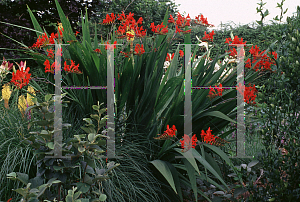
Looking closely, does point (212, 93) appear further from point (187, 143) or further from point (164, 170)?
point (164, 170)

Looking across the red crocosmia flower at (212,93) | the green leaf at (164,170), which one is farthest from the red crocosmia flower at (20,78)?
the red crocosmia flower at (212,93)

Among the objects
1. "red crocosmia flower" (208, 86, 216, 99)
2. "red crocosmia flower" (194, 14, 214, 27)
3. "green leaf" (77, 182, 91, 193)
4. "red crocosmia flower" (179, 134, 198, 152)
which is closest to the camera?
"green leaf" (77, 182, 91, 193)

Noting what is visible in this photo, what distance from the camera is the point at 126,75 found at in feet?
7.25

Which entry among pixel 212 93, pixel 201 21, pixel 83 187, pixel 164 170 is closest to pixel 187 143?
pixel 164 170

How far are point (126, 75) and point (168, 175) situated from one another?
2.89 feet

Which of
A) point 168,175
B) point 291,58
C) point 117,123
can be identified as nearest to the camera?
point 291,58

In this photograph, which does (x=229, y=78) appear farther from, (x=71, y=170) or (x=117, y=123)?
(x=71, y=170)

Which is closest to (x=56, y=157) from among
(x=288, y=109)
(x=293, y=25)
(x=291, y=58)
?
(x=288, y=109)

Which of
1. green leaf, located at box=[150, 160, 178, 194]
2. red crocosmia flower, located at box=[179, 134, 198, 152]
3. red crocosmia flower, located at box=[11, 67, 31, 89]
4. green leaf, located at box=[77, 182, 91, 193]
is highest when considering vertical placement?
red crocosmia flower, located at box=[11, 67, 31, 89]

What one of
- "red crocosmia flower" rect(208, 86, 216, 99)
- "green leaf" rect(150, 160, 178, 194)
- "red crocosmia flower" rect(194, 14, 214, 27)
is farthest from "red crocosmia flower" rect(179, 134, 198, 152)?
"red crocosmia flower" rect(194, 14, 214, 27)

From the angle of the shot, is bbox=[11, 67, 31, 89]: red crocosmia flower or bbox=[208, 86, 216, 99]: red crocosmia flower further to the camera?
bbox=[208, 86, 216, 99]: red crocosmia flower

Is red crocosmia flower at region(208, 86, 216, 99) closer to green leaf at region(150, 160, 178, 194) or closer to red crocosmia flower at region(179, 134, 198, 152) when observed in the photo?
red crocosmia flower at region(179, 134, 198, 152)

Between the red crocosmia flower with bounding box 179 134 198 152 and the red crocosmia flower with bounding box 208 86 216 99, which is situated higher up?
the red crocosmia flower with bounding box 208 86 216 99

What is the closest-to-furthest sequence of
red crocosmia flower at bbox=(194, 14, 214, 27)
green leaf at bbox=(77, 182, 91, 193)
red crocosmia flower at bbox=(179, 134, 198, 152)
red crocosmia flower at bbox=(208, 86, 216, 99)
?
1. green leaf at bbox=(77, 182, 91, 193)
2. red crocosmia flower at bbox=(179, 134, 198, 152)
3. red crocosmia flower at bbox=(208, 86, 216, 99)
4. red crocosmia flower at bbox=(194, 14, 214, 27)
